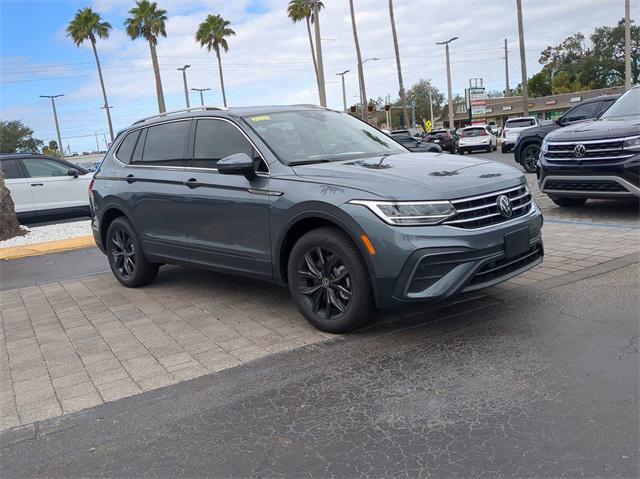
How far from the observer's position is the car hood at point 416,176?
13.6 feet

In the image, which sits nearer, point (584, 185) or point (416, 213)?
point (416, 213)

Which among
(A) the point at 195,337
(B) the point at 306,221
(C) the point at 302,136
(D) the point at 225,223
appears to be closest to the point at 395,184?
(B) the point at 306,221

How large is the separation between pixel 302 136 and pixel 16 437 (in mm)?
3249

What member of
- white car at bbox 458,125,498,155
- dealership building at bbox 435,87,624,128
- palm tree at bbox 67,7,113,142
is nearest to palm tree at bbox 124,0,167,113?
palm tree at bbox 67,7,113,142

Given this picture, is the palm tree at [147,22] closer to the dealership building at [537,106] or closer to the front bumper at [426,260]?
the front bumper at [426,260]

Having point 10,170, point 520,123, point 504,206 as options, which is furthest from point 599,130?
point 520,123

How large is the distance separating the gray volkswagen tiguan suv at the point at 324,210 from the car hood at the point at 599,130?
12.1 ft

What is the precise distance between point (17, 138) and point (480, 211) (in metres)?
74.8

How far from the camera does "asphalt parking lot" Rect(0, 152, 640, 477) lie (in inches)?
114

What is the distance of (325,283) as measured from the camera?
14.8 feet

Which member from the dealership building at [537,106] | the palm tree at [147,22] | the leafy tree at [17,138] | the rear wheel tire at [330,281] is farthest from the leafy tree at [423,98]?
the rear wheel tire at [330,281]

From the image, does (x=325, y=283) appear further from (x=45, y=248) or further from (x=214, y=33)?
(x=214, y=33)

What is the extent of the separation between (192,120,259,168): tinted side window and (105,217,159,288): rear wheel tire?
145 cm

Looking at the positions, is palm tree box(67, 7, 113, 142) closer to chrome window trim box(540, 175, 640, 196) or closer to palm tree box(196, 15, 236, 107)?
palm tree box(196, 15, 236, 107)
